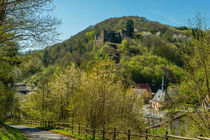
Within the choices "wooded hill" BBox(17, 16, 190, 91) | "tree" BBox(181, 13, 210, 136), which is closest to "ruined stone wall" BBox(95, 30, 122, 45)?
"wooded hill" BBox(17, 16, 190, 91)

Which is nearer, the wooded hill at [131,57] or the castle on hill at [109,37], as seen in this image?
the wooded hill at [131,57]

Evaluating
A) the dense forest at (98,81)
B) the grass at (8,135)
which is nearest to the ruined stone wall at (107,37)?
the dense forest at (98,81)

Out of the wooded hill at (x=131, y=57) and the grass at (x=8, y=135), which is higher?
the wooded hill at (x=131, y=57)

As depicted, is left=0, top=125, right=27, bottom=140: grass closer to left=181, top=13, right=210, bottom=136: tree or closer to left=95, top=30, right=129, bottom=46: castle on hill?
left=181, top=13, right=210, bottom=136: tree

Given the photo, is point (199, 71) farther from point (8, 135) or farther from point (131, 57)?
point (131, 57)

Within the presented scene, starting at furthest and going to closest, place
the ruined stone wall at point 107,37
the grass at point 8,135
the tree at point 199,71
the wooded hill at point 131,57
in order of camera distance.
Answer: the ruined stone wall at point 107,37, the wooded hill at point 131,57, the grass at point 8,135, the tree at point 199,71

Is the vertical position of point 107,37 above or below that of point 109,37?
below

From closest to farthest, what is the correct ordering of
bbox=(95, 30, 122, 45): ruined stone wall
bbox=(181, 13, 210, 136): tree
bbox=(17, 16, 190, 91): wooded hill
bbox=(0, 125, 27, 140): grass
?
1. bbox=(181, 13, 210, 136): tree
2. bbox=(0, 125, 27, 140): grass
3. bbox=(17, 16, 190, 91): wooded hill
4. bbox=(95, 30, 122, 45): ruined stone wall

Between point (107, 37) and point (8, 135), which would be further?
point (107, 37)

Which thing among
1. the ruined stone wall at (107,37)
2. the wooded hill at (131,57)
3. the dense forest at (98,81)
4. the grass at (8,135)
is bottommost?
the grass at (8,135)

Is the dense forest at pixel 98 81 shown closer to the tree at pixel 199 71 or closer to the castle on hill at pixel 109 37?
the tree at pixel 199 71

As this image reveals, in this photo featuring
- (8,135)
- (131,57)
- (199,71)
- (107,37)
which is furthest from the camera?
(107,37)

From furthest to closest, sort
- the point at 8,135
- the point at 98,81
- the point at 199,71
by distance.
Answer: the point at 98,81
the point at 8,135
the point at 199,71

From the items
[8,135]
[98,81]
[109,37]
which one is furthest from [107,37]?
[8,135]
